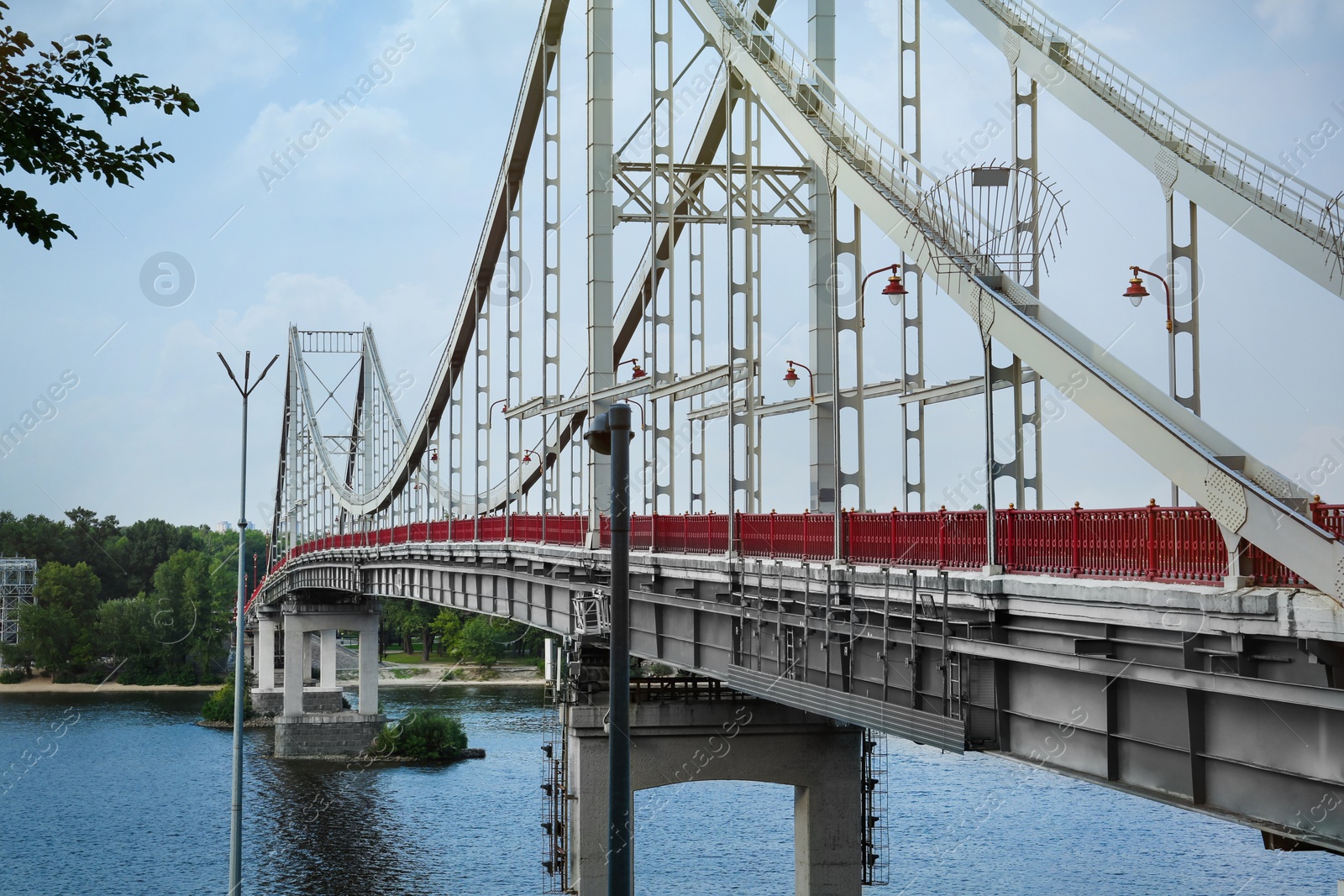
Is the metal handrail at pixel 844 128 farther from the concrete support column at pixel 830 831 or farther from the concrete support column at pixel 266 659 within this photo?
the concrete support column at pixel 266 659

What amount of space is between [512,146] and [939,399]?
28170 mm

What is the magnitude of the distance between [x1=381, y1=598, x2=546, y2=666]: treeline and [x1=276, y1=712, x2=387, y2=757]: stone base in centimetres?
2201

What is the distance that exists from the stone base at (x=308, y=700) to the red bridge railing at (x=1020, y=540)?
192ft

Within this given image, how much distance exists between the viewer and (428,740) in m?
63.5

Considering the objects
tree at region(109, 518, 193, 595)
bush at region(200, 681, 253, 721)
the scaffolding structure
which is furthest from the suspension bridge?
tree at region(109, 518, 193, 595)

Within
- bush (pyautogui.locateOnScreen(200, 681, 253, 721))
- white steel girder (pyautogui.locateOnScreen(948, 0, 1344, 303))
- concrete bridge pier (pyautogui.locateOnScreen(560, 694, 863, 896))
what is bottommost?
bush (pyautogui.locateOnScreen(200, 681, 253, 721))

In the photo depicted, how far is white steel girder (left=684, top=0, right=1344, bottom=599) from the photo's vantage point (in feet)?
33.5

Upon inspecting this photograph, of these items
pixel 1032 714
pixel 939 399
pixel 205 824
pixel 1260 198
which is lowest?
pixel 205 824

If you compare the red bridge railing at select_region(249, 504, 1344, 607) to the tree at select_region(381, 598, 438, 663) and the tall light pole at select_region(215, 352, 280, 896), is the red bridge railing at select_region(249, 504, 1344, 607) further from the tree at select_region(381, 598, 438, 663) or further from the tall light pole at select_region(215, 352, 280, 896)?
the tree at select_region(381, 598, 438, 663)

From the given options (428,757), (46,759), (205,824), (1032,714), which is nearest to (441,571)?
(205,824)

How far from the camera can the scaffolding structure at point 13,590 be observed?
356ft

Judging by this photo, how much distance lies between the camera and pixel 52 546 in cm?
13112

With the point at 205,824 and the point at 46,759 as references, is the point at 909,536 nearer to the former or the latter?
the point at 205,824

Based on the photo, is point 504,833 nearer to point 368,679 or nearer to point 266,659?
point 368,679
